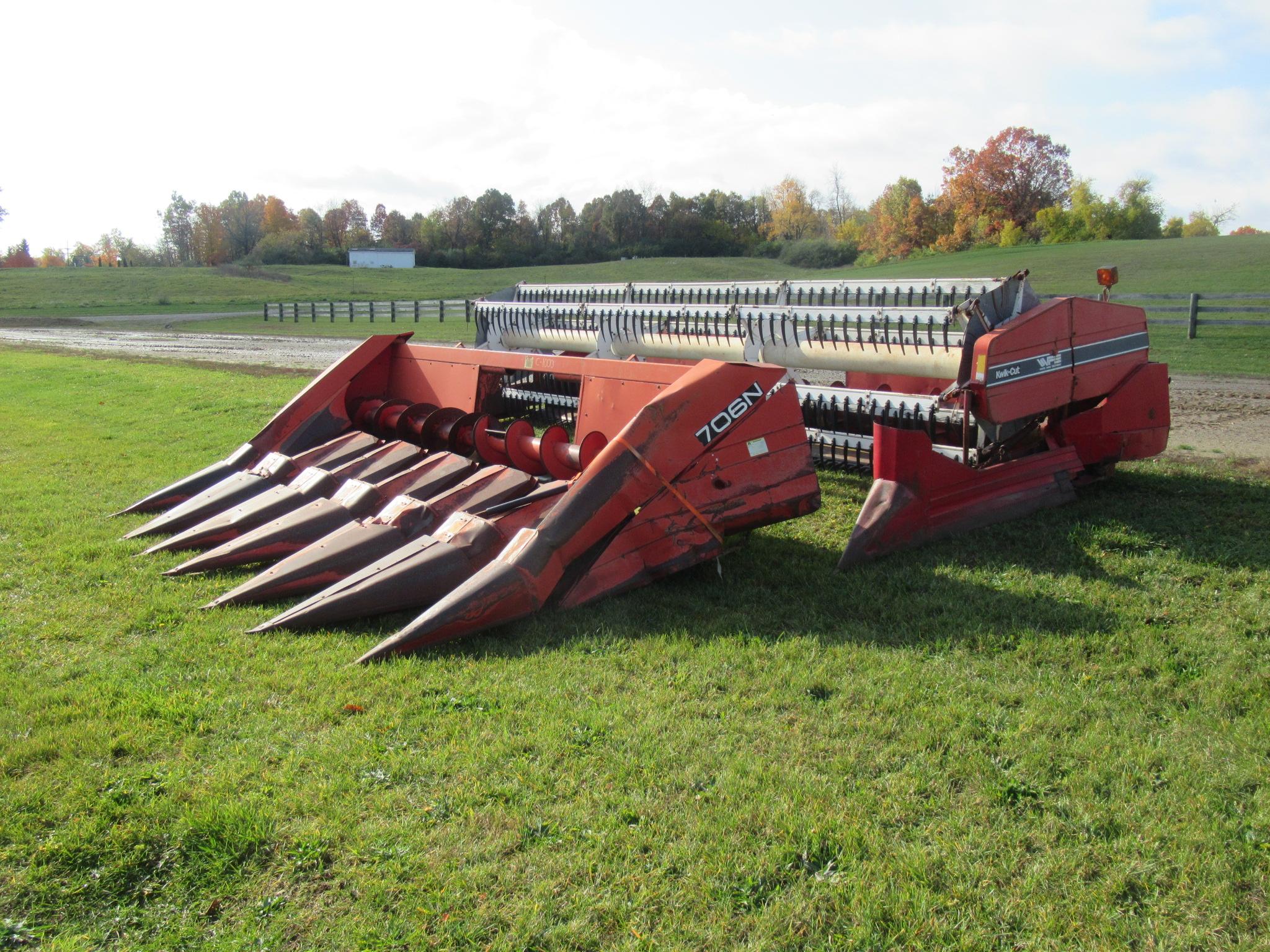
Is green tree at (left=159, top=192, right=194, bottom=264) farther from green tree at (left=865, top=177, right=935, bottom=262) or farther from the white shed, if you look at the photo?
green tree at (left=865, top=177, right=935, bottom=262)

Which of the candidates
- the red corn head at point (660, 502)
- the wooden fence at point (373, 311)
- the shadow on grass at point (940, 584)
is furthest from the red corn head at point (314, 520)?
the wooden fence at point (373, 311)

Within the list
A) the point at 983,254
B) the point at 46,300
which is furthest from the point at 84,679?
the point at 46,300

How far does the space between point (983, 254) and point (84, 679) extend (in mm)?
54035

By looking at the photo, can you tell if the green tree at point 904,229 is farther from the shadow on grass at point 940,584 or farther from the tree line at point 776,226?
the shadow on grass at point 940,584

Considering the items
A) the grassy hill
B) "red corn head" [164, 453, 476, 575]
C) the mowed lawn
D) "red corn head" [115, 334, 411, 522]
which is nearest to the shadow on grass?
the mowed lawn

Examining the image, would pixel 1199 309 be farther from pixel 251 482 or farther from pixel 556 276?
pixel 556 276

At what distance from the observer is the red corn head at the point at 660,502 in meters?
4.42

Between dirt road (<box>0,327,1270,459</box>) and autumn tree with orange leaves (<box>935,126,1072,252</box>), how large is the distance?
170ft

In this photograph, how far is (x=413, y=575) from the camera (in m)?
4.62

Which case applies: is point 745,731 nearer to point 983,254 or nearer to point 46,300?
point 983,254

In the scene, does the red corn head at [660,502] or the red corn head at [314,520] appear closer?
the red corn head at [660,502]

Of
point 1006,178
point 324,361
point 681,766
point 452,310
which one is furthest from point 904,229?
point 681,766

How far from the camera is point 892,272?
4581 centimetres

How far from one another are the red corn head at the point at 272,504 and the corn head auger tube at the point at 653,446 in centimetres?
2
